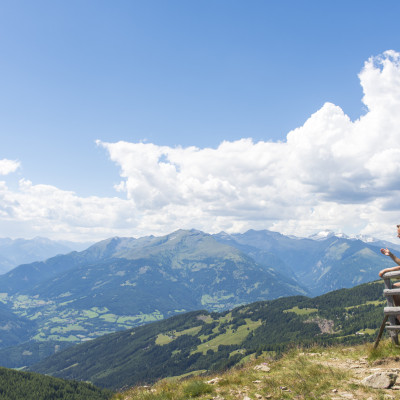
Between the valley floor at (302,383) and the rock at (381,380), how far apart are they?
5.8 inches

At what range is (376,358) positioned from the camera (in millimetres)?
13227

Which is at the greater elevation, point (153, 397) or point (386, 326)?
point (386, 326)

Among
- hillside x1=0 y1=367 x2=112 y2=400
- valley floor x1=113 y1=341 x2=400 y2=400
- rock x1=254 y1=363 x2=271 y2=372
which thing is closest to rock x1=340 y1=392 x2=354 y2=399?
valley floor x1=113 y1=341 x2=400 y2=400

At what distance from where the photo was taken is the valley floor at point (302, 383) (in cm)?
1059

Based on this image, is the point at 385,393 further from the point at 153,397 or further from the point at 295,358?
the point at 153,397

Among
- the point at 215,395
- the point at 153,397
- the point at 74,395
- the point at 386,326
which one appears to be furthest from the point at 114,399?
the point at 74,395

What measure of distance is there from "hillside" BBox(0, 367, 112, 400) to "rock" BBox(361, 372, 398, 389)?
538 feet

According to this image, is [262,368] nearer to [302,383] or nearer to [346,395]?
[302,383]

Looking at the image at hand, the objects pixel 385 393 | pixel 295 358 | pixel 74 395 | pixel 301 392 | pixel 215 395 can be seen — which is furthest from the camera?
pixel 74 395

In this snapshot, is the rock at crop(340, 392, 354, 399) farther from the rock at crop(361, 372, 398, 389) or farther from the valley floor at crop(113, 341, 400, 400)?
the rock at crop(361, 372, 398, 389)

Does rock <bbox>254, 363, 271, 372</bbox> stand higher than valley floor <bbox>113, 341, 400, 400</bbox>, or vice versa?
valley floor <bbox>113, 341, 400, 400</bbox>

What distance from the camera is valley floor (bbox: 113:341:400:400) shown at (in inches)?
417

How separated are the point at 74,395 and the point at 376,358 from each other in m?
182

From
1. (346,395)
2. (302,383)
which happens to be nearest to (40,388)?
(302,383)
